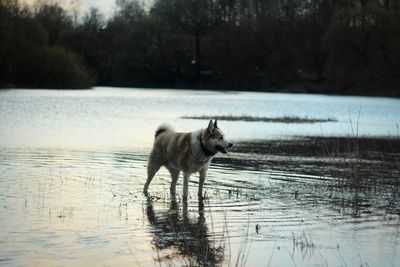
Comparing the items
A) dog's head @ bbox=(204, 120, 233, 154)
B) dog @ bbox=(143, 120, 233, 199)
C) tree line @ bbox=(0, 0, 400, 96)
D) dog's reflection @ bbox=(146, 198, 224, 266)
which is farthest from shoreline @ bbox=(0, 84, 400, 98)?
dog's reflection @ bbox=(146, 198, 224, 266)

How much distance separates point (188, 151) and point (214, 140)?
1.80 ft

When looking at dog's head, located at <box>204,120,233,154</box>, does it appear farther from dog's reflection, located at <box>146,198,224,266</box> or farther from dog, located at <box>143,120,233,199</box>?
dog's reflection, located at <box>146,198,224,266</box>

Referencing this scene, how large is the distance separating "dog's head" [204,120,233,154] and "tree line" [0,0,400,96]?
205ft

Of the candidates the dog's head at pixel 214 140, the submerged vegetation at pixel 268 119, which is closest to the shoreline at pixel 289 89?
the submerged vegetation at pixel 268 119

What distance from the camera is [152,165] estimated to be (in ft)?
42.4

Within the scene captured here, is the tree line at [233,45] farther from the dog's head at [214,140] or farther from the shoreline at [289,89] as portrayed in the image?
the dog's head at [214,140]

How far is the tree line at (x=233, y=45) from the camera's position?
74.4 metres

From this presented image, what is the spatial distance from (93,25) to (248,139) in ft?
234

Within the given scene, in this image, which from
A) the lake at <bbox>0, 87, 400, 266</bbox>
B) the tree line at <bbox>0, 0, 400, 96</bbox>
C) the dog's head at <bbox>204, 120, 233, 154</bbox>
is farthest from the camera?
the tree line at <bbox>0, 0, 400, 96</bbox>

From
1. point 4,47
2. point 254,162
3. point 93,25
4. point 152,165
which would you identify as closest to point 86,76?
point 4,47

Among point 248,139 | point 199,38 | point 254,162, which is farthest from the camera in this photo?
point 199,38

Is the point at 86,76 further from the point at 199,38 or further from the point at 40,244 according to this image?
the point at 40,244

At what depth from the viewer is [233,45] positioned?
3548 inches

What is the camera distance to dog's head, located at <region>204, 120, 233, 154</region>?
11844 millimetres
